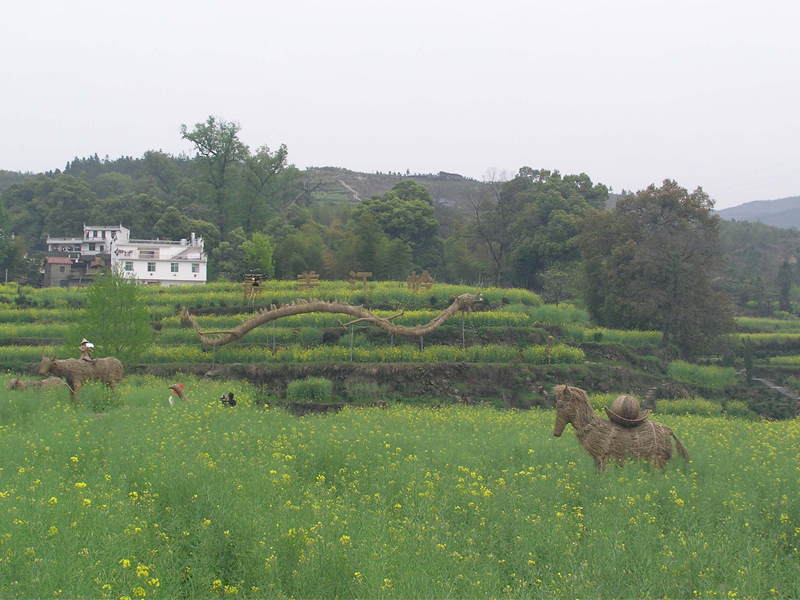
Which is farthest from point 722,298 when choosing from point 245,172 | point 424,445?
point 245,172

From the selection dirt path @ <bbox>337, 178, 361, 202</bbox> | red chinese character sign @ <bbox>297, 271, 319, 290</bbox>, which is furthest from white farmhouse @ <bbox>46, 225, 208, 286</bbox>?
dirt path @ <bbox>337, 178, 361, 202</bbox>

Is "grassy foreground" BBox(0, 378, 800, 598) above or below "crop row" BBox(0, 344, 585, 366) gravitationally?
above

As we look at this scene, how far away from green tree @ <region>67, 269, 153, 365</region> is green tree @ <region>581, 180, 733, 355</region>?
24289 millimetres

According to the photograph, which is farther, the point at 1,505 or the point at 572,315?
the point at 572,315

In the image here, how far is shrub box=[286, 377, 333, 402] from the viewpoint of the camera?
2723 centimetres

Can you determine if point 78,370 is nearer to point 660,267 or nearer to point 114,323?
point 114,323

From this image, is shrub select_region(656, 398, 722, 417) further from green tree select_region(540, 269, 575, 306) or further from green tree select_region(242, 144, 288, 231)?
green tree select_region(242, 144, 288, 231)

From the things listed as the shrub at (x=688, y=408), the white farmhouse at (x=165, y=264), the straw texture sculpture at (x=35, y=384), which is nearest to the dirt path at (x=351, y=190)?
the white farmhouse at (x=165, y=264)

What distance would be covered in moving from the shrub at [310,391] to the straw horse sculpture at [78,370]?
31.1 ft

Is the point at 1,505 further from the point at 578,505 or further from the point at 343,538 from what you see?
the point at 578,505

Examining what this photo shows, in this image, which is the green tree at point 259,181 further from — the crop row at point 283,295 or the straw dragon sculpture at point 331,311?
the straw dragon sculpture at point 331,311

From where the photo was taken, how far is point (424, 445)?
13.4 metres

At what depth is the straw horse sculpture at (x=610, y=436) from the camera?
1127cm

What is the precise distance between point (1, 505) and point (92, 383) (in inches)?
452
